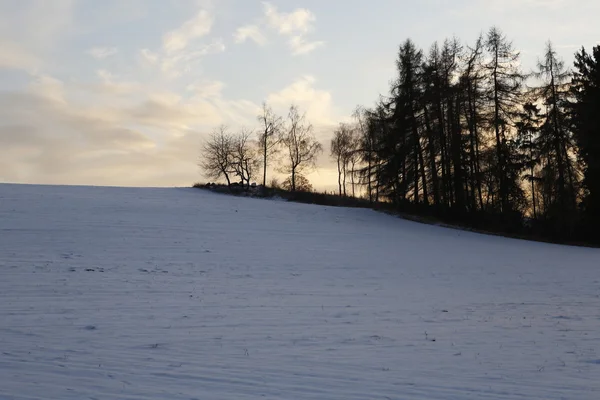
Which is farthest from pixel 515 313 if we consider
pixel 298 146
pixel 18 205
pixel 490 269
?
pixel 298 146

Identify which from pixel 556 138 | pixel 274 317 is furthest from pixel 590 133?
pixel 274 317

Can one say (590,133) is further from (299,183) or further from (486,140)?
(299,183)

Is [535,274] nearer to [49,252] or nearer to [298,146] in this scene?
[49,252]

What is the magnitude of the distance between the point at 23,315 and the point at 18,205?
18.6 meters

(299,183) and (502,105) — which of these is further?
(299,183)

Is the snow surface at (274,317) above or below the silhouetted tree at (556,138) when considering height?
below

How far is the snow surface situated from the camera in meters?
6.59

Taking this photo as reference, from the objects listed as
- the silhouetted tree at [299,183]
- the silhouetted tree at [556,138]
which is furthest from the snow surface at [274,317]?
the silhouetted tree at [299,183]

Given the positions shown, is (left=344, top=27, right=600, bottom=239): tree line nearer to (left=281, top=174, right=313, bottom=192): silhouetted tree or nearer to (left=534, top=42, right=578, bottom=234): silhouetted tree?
(left=534, top=42, right=578, bottom=234): silhouetted tree

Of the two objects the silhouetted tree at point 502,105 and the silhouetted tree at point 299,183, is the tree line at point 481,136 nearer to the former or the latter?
the silhouetted tree at point 502,105

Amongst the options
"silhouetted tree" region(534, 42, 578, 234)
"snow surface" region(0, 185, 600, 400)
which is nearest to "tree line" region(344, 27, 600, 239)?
"silhouetted tree" region(534, 42, 578, 234)

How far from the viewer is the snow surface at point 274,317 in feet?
21.6

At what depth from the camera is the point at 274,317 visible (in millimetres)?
10344

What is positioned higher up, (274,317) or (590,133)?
(590,133)
